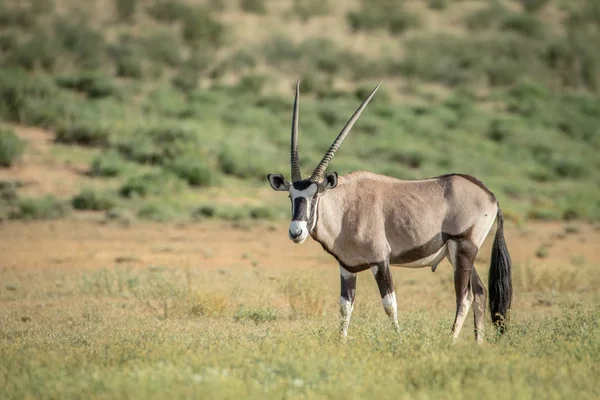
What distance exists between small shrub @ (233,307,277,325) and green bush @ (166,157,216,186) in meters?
11.2

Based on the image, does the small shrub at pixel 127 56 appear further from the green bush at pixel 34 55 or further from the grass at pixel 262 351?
the grass at pixel 262 351

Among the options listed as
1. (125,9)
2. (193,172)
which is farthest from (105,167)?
(125,9)

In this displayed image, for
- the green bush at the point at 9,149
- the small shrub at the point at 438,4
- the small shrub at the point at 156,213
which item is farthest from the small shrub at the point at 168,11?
the small shrub at the point at 156,213

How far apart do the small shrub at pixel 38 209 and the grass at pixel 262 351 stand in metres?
7.01

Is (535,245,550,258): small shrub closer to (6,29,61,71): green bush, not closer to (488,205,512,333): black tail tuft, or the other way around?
(488,205,512,333): black tail tuft

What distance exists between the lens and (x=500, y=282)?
328 inches

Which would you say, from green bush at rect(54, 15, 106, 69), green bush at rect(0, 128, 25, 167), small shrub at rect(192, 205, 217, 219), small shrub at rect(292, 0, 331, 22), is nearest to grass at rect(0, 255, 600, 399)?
small shrub at rect(192, 205, 217, 219)

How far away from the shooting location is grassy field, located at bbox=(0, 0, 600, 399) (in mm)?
6422

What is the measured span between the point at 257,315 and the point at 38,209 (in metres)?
9.30

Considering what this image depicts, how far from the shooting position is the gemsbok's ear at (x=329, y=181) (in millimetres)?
7543

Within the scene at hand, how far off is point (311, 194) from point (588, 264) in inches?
344

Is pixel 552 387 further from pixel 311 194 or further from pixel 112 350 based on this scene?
pixel 112 350

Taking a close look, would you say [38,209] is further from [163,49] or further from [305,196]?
[163,49]

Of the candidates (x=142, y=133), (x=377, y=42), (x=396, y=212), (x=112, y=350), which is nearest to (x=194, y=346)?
(x=112, y=350)
